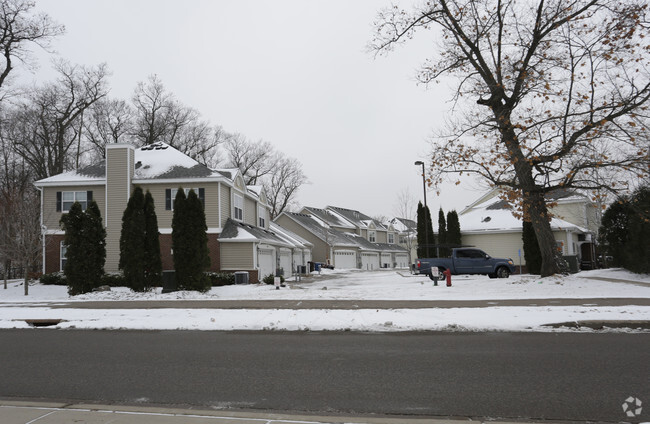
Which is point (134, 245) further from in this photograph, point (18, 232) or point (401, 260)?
point (401, 260)

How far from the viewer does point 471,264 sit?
90.7ft

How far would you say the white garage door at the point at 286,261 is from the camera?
1513 inches

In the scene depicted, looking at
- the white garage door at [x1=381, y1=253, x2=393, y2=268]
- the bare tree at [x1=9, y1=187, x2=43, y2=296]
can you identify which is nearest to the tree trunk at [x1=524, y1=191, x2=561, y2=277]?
the bare tree at [x1=9, y1=187, x2=43, y2=296]

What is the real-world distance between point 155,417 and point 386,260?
223 feet

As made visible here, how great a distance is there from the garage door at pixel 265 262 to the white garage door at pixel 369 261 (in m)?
29.5

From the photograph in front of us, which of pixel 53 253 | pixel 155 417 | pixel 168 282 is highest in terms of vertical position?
pixel 53 253

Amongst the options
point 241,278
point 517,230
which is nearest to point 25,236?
point 241,278

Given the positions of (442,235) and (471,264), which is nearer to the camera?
(471,264)

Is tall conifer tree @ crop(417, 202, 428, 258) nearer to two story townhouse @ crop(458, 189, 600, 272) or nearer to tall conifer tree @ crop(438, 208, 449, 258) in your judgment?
tall conifer tree @ crop(438, 208, 449, 258)

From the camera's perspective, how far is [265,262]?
107ft

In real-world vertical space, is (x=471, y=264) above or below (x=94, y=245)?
below

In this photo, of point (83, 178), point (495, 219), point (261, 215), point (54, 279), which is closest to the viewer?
point (54, 279)

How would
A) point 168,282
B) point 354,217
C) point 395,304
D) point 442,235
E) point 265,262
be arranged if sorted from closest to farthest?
1. point 395,304
2. point 168,282
3. point 265,262
4. point 442,235
5. point 354,217

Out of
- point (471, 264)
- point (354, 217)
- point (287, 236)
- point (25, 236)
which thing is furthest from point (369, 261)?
point (25, 236)
